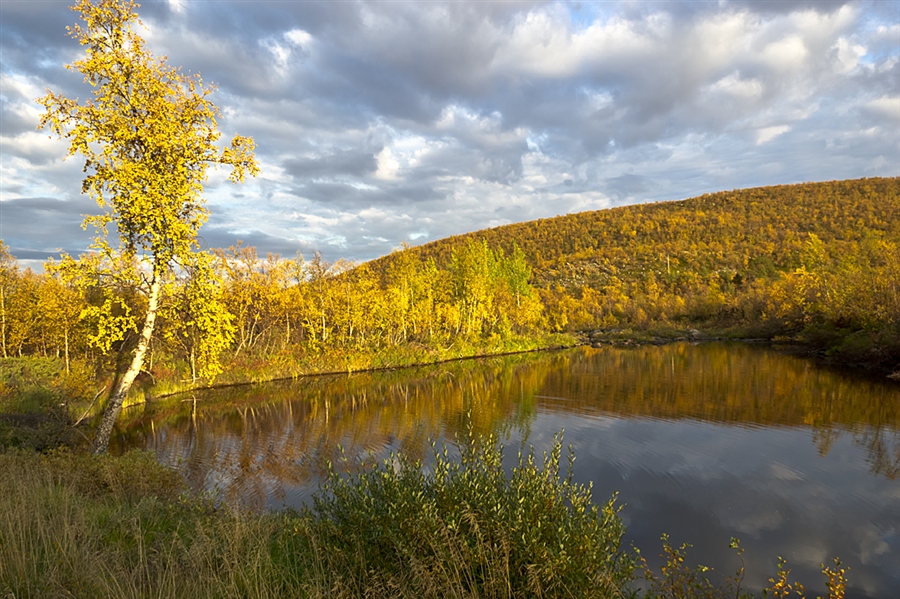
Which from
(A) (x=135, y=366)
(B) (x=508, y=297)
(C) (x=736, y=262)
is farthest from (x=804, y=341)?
(C) (x=736, y=262)

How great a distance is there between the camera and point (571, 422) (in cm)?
2084

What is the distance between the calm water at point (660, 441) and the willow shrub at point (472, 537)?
1.36 metres

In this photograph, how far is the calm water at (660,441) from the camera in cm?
1044

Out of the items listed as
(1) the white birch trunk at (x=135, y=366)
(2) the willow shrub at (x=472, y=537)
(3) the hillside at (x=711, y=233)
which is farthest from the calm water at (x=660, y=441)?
(3) the hillside at (x=711, y=233)

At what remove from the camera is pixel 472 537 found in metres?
5.19

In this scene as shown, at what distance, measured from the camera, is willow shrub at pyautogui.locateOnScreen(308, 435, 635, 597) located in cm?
467

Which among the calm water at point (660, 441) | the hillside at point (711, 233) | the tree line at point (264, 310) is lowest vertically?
the calm water at point (660, 441)

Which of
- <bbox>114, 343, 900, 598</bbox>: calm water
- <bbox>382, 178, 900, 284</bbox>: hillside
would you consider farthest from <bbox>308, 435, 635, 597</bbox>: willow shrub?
<bbox>382, 178, 900, 284</bbox>: hillside

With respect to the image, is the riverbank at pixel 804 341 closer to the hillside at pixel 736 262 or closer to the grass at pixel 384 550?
the hillside at pixel 736 262

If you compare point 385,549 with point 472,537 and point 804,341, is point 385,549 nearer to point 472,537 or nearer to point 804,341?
point 472,537

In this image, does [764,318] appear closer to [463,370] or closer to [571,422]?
[463,370]

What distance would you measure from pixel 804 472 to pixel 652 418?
7.44 m

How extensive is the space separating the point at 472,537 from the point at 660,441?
1461 centimetres

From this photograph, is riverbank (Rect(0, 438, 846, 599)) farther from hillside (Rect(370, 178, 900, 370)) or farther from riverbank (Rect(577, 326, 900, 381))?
hillside (Rect(370, 178, 900, 370))
